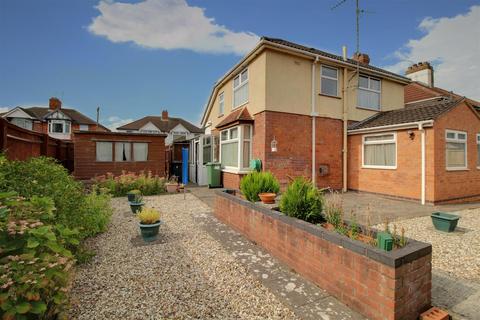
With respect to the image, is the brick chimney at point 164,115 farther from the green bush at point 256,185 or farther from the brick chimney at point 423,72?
the green bush at point 256,185

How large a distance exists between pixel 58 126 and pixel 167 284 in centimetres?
3964

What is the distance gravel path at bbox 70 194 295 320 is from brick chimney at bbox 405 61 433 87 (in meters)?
21.5

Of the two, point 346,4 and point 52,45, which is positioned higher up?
point 346,4

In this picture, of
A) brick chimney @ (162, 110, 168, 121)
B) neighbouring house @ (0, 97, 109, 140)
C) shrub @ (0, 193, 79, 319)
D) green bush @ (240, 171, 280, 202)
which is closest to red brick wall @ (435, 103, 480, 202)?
green bush @ (240, 171, 280, 202)

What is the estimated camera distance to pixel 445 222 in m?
5.21

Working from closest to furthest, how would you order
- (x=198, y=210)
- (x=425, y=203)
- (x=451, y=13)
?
(x=198, y=210) < (x=425, y=203) < (x=451, y=13)

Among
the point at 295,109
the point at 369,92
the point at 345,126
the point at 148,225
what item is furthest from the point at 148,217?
the point at 369,92

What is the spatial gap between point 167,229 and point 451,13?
12.7 m

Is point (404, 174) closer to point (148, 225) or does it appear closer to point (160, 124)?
point (148, 225)

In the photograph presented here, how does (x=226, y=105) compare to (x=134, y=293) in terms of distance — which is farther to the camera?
(x=226, y=105)

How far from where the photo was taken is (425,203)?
8141 millimetres

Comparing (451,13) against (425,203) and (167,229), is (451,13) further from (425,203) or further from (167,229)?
(167,229)

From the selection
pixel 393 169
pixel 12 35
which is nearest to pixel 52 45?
pixel 12 35

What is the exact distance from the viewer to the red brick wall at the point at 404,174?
8070 millimetres
